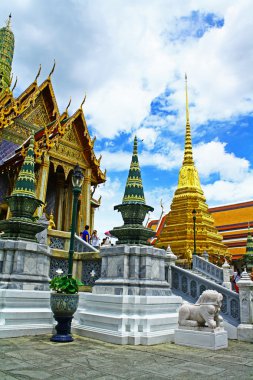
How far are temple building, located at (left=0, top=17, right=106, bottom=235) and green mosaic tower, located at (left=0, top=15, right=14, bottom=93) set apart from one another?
12.9 ft

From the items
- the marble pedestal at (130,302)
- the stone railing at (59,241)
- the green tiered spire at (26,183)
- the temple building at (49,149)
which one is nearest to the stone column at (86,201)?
the temple building at (49,149)

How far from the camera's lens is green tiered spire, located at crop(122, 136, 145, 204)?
7.89 metres

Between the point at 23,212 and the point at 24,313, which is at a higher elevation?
the point at 23,212

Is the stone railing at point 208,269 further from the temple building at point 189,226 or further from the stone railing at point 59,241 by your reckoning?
the stone railing at point 59,241

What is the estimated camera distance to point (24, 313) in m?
6.75

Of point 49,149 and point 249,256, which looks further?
point 249,256

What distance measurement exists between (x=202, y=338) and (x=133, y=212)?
118 inches

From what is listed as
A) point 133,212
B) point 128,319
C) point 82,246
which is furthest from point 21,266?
point 82,246

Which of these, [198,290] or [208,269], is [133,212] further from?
[208,269]

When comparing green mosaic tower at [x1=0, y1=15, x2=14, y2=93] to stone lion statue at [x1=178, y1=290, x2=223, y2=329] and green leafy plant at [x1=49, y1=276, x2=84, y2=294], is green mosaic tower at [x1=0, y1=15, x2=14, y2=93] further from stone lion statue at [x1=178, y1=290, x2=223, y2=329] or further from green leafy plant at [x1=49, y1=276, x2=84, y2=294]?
stone lion statue at [x1=178, y1=290, x2=223, y2=329]

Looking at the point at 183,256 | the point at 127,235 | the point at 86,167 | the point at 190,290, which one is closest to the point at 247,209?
the point at 183,256

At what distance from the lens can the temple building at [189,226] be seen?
23.0 m

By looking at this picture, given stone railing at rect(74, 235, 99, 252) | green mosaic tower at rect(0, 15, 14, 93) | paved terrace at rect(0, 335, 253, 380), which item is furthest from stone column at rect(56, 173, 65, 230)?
paved terrace at rect(0, 335, 253, 380)

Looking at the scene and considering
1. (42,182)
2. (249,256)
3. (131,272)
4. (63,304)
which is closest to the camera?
(63,304)
